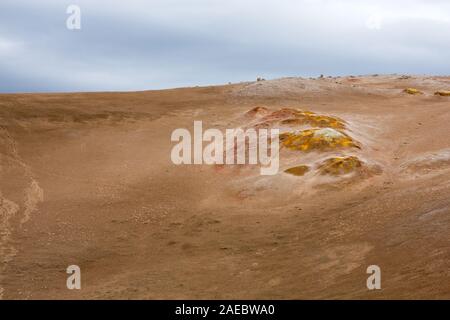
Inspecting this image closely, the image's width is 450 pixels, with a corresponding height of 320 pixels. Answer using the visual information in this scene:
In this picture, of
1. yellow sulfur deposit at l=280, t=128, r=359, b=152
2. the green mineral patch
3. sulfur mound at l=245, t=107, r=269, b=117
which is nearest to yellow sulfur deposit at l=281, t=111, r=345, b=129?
yellow sulfur deposit at l=280, t=128, r=359, b=152

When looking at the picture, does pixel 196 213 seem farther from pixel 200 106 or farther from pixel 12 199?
pixel 200 106

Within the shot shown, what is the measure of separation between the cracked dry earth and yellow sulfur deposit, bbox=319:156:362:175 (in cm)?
6

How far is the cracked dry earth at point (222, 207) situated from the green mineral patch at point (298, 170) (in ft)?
0.25

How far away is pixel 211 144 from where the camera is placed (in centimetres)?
2777

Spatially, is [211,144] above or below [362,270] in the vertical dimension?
above

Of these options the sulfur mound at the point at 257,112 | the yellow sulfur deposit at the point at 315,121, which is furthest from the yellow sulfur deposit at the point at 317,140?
the sulfur mound at the point at 257,112

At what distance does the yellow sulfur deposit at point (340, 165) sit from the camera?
20.1m

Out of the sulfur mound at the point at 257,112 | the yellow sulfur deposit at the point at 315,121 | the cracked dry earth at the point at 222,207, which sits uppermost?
the sulfur mound at the point at 257,112

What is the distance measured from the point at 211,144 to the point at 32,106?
13.3 m

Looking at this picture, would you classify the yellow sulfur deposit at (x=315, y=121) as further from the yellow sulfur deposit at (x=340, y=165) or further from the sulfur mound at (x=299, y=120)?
the yellow sulfur deposit at (x=340, y=165)

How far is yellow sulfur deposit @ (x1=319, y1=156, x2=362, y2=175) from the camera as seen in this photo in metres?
20.1

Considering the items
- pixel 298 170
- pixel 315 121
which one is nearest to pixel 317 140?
pixel 298 170
